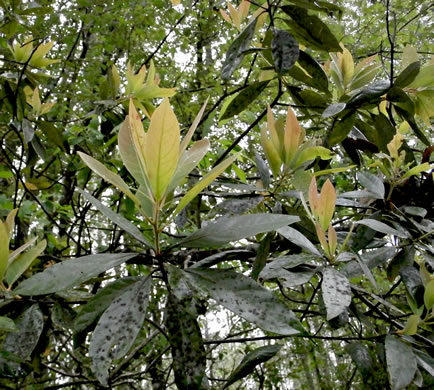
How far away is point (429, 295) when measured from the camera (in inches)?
22.4

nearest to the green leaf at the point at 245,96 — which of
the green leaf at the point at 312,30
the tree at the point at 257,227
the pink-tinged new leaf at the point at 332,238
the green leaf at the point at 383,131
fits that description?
the tree at the point at 257,227

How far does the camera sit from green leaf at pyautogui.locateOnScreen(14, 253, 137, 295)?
0.38 metres

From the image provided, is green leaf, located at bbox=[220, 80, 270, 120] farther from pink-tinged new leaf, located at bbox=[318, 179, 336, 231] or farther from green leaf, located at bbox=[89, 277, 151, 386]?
green leaf, located at bbox=[89, 277, 151, 386]

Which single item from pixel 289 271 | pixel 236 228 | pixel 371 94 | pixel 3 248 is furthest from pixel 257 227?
pixel 371 94

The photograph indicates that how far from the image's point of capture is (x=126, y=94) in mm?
1104

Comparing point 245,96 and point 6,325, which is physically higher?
point 245,96

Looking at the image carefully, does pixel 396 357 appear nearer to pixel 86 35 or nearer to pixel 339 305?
pixel 339 305

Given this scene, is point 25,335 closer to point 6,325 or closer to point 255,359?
point 6,325

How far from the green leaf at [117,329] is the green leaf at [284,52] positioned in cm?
41

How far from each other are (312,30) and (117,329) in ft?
1.89

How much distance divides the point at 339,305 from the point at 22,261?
17.5 inches

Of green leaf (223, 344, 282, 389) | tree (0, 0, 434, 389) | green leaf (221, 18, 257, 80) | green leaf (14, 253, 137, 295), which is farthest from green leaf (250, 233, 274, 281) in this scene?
green leaf (221, 18, 257, 80)

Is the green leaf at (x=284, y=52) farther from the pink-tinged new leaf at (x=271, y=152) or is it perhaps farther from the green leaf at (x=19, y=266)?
the green leaf at (x=19, y=266)

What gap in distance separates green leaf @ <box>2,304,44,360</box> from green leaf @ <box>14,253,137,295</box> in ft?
0.49
